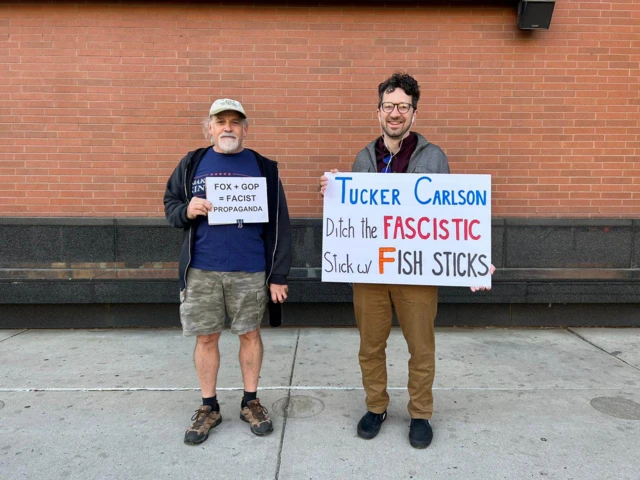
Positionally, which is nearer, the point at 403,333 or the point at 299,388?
the point at 403,333

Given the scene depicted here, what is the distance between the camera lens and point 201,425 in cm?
279

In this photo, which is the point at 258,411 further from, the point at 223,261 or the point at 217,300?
the point at 223,261

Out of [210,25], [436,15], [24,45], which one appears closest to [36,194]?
[24,45]

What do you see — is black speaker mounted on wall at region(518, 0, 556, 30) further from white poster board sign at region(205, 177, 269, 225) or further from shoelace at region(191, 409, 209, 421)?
shoelace at region(191, 409, 209, 421)

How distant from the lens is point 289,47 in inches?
186

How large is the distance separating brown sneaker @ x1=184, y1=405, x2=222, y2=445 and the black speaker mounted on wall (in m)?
4.49

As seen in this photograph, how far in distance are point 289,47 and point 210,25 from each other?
82cm

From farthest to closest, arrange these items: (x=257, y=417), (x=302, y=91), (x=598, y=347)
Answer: (x=302, y=91), (x=598, y=347), (x=257, y=417)

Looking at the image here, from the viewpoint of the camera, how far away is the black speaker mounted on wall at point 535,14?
14.8ft

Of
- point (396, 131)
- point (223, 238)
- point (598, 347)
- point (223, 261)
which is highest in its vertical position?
A: point (396, 131)

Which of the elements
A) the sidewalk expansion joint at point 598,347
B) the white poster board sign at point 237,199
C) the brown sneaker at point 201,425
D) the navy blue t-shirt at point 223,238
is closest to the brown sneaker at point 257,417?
the brown sneaker at point 201,425

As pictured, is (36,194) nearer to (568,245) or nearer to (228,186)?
(228,186)

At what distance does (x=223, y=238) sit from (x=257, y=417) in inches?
43.8

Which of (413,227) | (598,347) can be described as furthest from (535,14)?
(598,347)
